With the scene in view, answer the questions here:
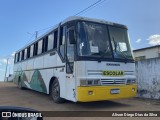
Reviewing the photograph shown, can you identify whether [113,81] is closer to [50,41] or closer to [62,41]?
[62,41]

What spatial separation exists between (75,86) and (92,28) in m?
2.47

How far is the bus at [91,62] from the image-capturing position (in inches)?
355

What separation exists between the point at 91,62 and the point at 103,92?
4.08ft

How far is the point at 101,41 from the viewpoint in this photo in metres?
9.70

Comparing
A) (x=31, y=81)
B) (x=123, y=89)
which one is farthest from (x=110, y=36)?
(x=31, y=81)

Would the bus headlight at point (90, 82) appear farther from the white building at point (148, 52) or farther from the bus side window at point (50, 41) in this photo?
the white building at point (148, 52)

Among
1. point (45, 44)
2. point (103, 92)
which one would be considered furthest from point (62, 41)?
point (103, 92)

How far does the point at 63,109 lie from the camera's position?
9.66 meters

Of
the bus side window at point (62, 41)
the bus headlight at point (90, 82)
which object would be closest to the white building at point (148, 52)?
the bus side window at point (62, 41)

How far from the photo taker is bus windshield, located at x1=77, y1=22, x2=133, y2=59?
923cm

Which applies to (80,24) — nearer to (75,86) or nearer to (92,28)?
(92,28)

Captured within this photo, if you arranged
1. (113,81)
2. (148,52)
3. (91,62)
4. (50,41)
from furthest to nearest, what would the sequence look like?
(148,52), (50,41), (113,81), (91,62)

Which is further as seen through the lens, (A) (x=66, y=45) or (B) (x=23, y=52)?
(B) (x=23, y=52)

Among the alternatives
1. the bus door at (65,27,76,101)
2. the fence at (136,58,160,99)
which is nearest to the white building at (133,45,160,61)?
the fence at (136,58,160,99)
